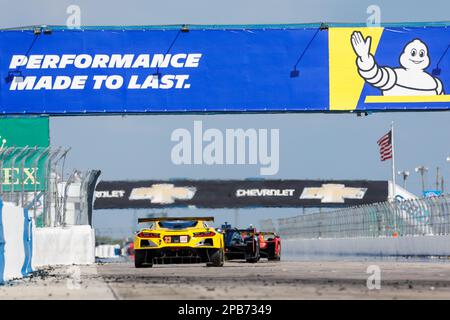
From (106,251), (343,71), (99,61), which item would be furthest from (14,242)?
(106,251)

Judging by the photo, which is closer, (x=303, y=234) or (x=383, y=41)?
(x=383, y=41)

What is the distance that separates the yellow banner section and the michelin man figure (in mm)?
146

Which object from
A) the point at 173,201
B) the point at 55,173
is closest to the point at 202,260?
the point at 55,173

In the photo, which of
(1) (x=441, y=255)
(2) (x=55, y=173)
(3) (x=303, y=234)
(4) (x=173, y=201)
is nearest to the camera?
(2) (x=55, y=173)

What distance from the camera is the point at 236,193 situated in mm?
80688

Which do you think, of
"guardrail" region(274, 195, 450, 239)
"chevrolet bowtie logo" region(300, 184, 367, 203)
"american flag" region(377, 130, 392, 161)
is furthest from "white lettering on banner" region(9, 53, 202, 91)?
"chevrolet bowtie logo" region(300, 184, 367, 203)

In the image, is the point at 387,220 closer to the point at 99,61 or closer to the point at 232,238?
the point at 232,238

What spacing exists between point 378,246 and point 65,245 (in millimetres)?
11273

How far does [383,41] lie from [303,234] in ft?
87.5

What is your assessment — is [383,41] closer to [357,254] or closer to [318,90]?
[318,90]

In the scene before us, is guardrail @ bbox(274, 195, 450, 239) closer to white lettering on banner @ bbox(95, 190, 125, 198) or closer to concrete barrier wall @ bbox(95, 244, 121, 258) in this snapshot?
concrete barrier wall @ bbox(95, 244, 121, 258)

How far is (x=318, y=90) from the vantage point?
31.8m

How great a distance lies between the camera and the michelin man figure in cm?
3228
